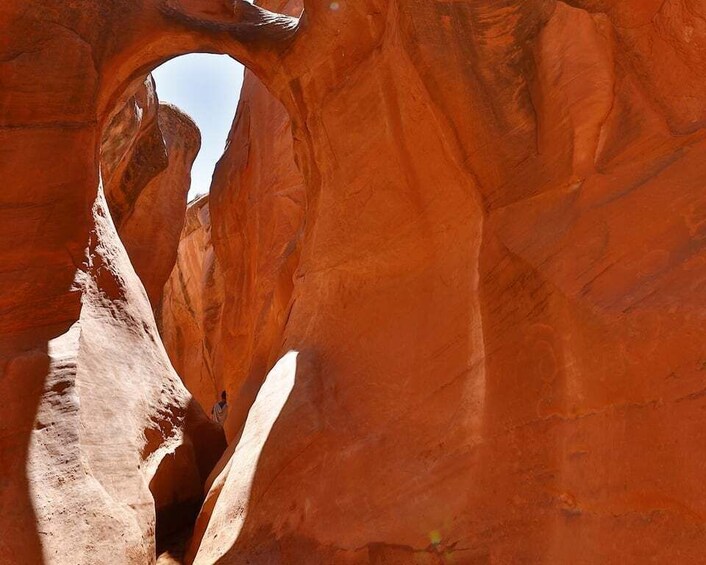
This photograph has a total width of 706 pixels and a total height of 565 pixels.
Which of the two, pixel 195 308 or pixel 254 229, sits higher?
pixel 195 308

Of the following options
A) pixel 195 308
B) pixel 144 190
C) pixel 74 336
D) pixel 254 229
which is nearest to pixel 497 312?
pixel 74 336

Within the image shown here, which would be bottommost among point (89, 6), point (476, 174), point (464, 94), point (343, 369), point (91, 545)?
point (91, 545)

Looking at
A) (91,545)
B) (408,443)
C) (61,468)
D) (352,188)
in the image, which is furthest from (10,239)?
(408,443)

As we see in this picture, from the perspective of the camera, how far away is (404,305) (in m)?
4.45

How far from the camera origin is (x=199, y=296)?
48.1 ft

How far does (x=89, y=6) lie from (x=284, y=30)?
1.62m

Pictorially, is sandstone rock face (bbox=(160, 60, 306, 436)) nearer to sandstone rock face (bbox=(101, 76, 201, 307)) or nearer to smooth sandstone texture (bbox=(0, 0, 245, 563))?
sandstone rock face (bbox=(101, 76, 201, 307))

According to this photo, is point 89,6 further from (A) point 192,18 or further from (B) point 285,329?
(B) point 285,329

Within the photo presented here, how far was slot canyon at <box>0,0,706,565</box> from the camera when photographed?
2922 millimetres

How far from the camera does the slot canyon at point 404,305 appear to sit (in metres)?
2.92

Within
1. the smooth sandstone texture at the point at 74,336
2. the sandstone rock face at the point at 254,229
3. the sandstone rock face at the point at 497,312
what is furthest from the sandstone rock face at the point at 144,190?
the sandstone rock face at the point at 497,312

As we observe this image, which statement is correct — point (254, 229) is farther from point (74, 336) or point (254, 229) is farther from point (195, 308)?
point (195, 308)

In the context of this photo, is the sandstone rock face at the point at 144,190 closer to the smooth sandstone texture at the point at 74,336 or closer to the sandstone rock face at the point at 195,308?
the sandstone rock face at the point at 195,308

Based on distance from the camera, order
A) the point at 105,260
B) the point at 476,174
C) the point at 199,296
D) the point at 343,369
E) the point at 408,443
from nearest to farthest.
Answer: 1. the point at 408,443
2. the point at 476,174
3. the point at 343,369
4. the point at 105,260
5. the point at 199,296
